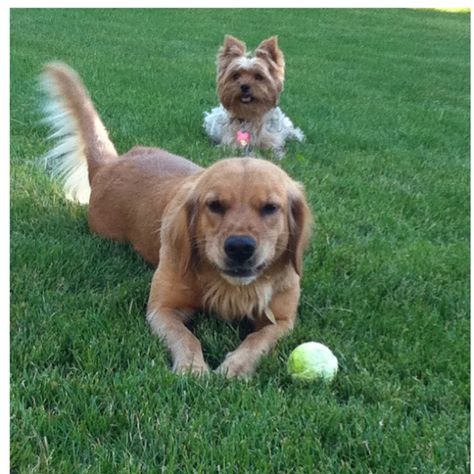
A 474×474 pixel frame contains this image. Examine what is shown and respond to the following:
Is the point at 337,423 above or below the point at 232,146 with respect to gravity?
below

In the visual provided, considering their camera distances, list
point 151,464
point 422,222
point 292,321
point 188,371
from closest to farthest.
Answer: point 151,464
point 188,371
point 292,321
point 422,222

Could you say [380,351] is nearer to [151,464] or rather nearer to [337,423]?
[337,423]

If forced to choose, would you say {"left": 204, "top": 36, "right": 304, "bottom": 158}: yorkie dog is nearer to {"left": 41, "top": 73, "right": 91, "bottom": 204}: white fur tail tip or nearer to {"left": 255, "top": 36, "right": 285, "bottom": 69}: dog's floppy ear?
{"left": 255, "top": 36, "right": 285, "bottom": 69}: dog's floppy ear

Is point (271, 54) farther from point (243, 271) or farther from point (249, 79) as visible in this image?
point (243, 271)

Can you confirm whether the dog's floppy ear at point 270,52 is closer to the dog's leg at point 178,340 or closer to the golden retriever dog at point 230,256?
the golden retriever dog at point 230,256

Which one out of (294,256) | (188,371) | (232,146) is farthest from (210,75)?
(188,371)

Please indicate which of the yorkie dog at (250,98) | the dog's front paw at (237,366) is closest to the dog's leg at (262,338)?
the dog's front paw at (237,366)

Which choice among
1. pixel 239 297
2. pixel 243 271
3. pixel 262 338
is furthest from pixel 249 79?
pixel 262 338

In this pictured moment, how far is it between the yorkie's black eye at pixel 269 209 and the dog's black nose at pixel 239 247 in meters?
0.23

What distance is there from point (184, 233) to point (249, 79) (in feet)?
16.4

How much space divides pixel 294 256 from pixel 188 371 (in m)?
0.98

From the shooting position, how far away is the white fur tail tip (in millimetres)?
5316

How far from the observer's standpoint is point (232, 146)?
23.9 feet

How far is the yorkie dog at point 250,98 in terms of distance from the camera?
7.82 metres
